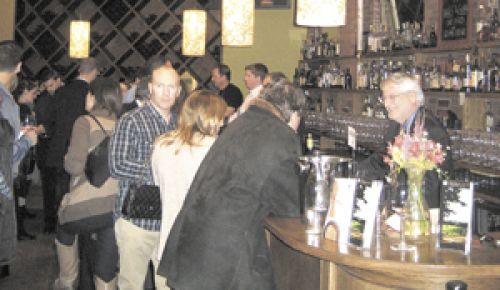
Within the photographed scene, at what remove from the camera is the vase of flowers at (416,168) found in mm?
2914

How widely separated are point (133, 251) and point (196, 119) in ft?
2.37

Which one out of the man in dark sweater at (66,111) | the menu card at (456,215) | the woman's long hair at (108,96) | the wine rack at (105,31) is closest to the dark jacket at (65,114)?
the man in dark sweater at (66,111)

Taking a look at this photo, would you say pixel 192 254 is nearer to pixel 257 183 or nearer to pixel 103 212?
pixel 257 183

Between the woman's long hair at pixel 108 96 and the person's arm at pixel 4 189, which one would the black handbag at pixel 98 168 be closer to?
the woman's long hair at pixel 108 96

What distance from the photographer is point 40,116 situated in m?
7.54

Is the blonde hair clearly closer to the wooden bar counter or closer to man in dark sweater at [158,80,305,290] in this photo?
man in dark sweater at [158,80,305,290]

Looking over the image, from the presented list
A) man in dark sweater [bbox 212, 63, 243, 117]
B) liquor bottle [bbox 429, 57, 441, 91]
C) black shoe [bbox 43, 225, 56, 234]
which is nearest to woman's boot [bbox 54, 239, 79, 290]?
black shoe [bbox 43, 225, 56, 234]

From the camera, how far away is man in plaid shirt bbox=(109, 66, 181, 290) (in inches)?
153

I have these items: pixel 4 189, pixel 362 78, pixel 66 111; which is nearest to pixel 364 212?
pixel 4 189

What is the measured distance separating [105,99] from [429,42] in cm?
321

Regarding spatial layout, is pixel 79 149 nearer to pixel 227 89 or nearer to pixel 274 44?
pixel 227 89

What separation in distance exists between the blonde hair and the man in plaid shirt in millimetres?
297

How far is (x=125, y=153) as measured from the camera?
12.9ft

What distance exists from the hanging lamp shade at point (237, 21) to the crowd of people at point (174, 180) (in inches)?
82.7
